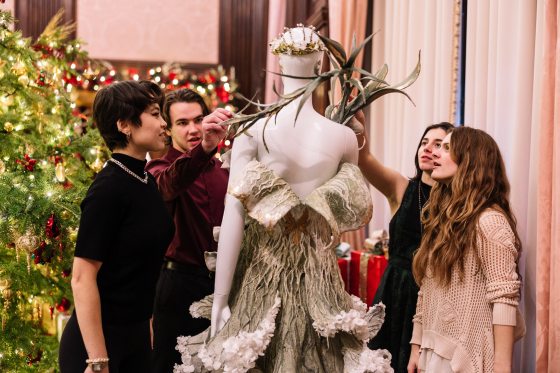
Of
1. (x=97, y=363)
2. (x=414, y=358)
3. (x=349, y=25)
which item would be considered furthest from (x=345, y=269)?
(x=97, y=363)

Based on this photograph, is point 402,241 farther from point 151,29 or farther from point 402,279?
point 151,29

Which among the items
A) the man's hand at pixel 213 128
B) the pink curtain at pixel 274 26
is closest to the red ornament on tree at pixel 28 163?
the man's hand at pixel 213 128

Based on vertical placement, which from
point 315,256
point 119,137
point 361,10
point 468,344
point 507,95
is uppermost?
point 361,10

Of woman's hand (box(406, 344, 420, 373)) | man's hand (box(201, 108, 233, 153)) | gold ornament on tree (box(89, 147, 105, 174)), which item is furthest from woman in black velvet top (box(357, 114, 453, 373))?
gold ornament on tree (box(89, 147, 105, 174))

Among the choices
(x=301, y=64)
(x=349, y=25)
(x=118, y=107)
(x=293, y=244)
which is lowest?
(x=293, y=244)

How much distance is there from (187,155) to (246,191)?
1.94 feet

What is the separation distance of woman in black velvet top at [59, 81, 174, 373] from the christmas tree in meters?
1.02

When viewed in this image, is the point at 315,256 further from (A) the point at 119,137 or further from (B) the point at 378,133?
(B) the point at 378,133

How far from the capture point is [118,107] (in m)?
1.87

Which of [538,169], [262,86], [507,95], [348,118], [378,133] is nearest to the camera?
[348,118]

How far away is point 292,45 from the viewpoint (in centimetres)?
185

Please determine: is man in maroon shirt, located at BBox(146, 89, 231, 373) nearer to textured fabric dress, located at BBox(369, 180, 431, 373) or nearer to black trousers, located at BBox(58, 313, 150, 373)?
black trousers, located at BBox(58, 313, 150, 373)

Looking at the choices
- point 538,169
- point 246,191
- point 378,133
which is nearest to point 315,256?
point 246,191

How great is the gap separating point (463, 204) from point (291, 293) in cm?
77
